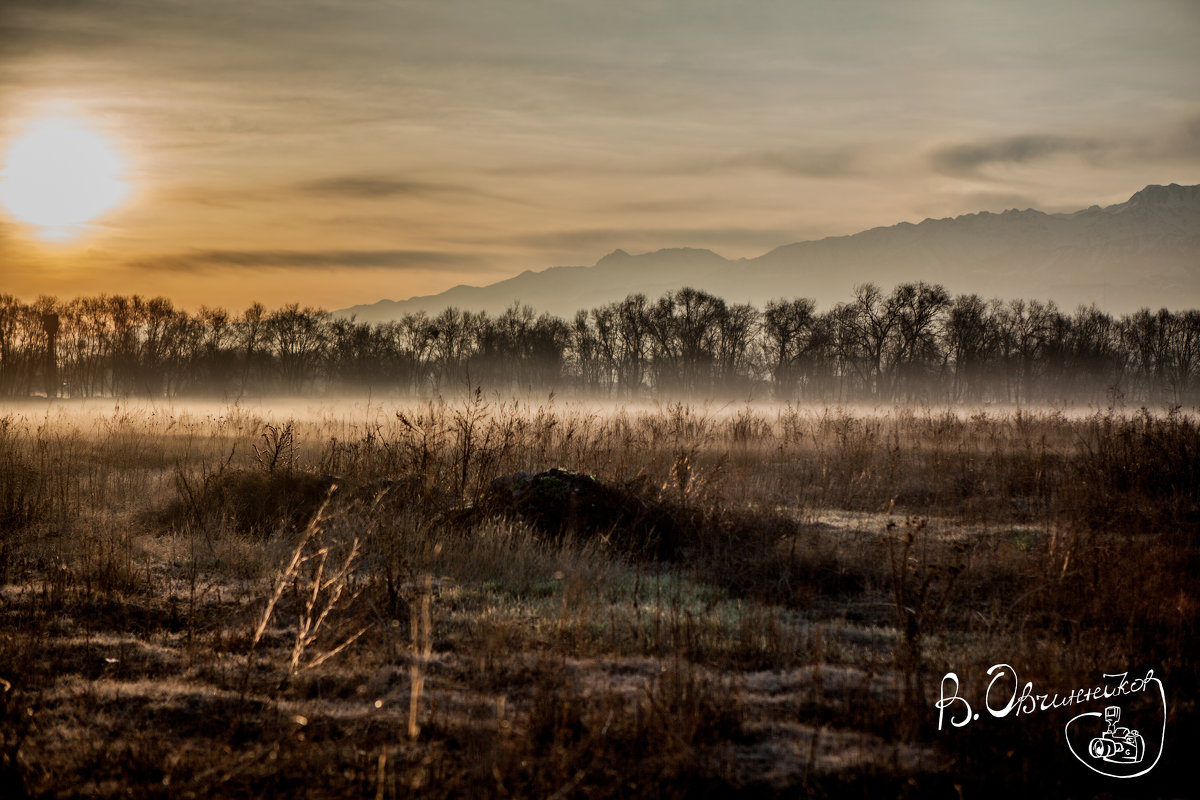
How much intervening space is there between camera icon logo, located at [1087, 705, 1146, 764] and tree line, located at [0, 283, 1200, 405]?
184ft

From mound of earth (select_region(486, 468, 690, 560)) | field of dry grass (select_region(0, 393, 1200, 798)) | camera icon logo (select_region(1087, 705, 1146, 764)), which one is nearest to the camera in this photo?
field of dry grass (select_region(0, 393, 1200, 798))

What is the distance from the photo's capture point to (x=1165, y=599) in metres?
5.63

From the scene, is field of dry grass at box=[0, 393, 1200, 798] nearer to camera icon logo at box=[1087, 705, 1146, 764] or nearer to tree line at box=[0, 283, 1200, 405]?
camera icon logo at box=[1087, 705, 1146, 764]

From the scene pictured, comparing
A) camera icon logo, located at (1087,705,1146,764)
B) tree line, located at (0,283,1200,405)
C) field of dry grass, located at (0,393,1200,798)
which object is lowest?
camera icon logo, located at (1087,705,1146,764)

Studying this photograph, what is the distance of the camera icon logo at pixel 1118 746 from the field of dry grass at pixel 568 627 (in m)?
0.13

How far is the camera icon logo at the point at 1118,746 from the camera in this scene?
3512 millimetres

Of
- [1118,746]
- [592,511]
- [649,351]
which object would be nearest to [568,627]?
[1118,746]

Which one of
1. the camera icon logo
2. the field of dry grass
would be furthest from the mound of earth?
the camera icon logo

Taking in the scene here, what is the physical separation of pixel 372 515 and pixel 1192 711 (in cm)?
667

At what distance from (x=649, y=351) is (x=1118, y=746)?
6501cm

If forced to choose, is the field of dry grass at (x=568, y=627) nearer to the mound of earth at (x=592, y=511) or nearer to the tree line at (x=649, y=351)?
the mound of earth at (x=592, y=511)

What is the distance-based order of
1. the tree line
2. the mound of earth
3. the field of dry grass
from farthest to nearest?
the tree line → the mound of earth → the field of dry grass

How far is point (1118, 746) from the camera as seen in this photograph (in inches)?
A: 141

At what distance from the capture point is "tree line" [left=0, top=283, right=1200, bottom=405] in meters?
61.3
